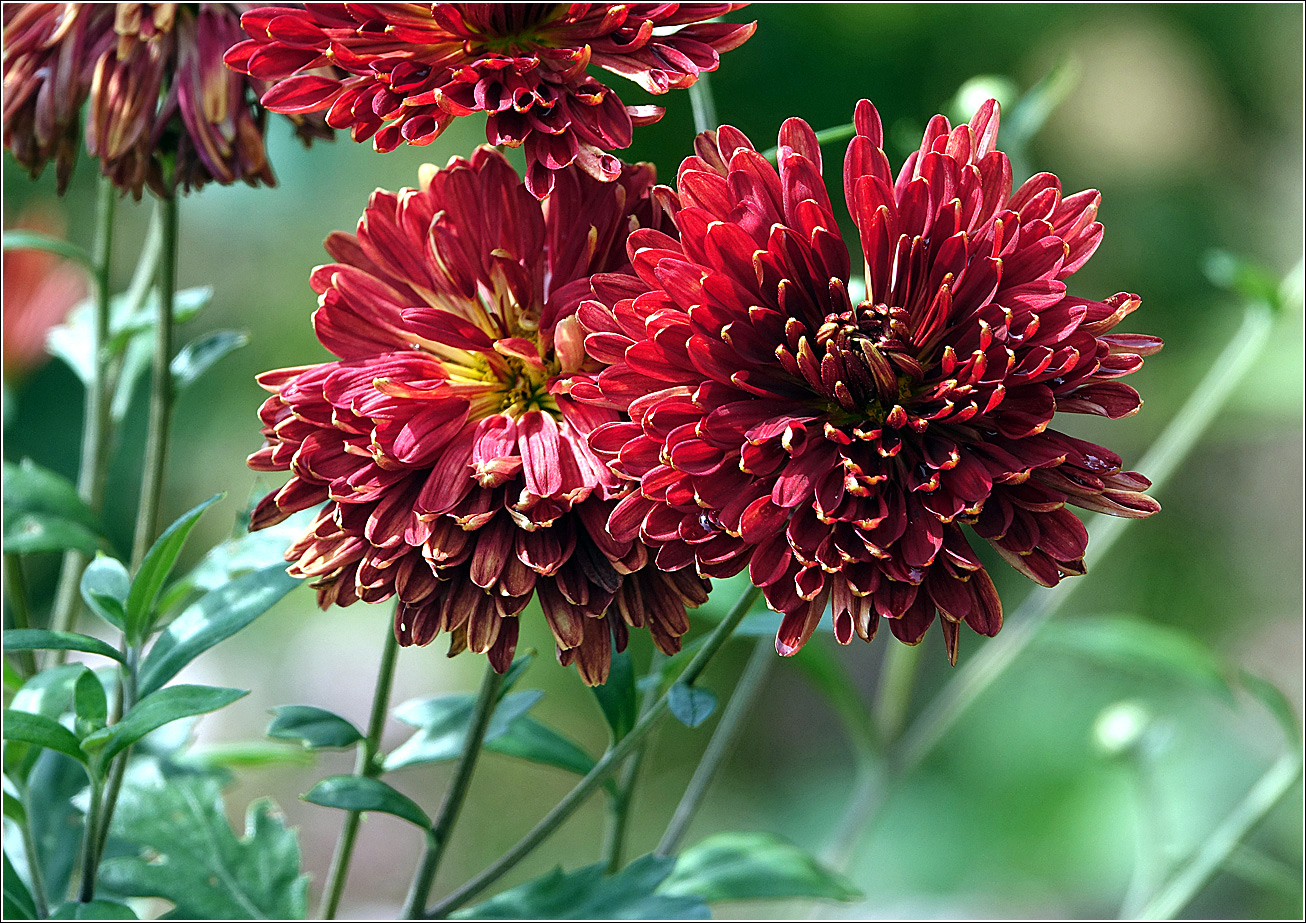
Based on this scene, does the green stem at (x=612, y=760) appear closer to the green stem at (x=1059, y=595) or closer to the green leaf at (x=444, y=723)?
the green leaf at (x=444, y=723)

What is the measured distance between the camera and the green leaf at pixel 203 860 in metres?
0.31

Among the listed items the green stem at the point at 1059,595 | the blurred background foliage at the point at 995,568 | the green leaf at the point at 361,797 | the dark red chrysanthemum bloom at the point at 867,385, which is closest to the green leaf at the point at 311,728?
the green leaf at the point at 361,797

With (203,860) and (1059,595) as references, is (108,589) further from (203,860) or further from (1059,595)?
(1059,595)

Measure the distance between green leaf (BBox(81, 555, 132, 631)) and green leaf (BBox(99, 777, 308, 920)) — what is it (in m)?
0.08

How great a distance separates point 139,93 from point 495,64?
0.14 m

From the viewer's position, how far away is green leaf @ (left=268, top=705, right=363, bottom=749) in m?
0.27

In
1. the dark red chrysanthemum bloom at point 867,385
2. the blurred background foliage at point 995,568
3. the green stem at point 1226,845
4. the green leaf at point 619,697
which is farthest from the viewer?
the blurred background foliage at point 995,568

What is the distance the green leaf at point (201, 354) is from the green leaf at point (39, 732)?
0.40 feet

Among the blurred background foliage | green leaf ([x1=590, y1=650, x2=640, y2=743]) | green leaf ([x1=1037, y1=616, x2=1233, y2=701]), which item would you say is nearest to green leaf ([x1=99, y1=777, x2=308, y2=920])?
green leaf ([x1=590, y1=650, x2=640, y2=743])

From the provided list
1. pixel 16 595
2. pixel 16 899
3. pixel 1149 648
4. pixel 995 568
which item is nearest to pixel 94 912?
pixel 16 899

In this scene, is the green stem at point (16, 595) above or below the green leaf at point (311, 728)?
below

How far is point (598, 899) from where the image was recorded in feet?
0.98

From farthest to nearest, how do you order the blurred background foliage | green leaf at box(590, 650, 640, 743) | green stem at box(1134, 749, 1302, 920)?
the blurred background foliage < green stem at box(1134, 749, 1302, 920) < green leaf at box(590, 650, 640, 743)

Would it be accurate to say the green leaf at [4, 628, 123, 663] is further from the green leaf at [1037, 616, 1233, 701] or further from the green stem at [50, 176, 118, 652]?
the green leaf at [1037, 616, 1233, 701]
